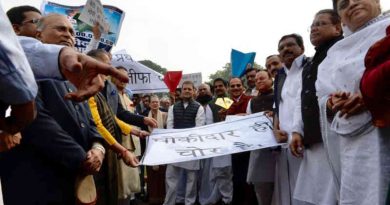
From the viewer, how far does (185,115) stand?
6.34 m

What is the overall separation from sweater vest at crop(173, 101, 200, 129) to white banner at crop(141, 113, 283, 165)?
7.64ft

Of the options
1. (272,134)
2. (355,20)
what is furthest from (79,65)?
(272,134)

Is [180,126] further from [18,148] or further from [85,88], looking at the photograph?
[85,88]

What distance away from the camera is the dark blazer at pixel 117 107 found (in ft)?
11.4

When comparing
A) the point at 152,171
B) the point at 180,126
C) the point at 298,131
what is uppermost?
the point at 298,131

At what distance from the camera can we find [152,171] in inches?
283

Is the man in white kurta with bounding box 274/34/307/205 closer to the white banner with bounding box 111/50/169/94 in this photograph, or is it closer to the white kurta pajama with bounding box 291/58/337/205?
the white kurta pajama with bounding box 291/58/337/205

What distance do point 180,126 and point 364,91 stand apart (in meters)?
4.67

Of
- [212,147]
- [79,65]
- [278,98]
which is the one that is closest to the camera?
[79,65]

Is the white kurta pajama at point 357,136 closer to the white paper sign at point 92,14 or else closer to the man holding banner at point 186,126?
the white paper sign at point 92,14

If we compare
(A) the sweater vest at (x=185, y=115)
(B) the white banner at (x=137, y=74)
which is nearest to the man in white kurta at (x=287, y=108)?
(A) the sweater vest at (x=185, y=115)

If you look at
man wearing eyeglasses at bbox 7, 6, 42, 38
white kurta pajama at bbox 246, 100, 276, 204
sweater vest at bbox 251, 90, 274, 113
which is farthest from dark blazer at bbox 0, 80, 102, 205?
sweater vest at bbox 251, 90, 274, 113

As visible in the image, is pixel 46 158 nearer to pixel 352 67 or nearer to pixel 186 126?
pixel 352 67

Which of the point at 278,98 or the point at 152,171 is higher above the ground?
the point at 278,98
